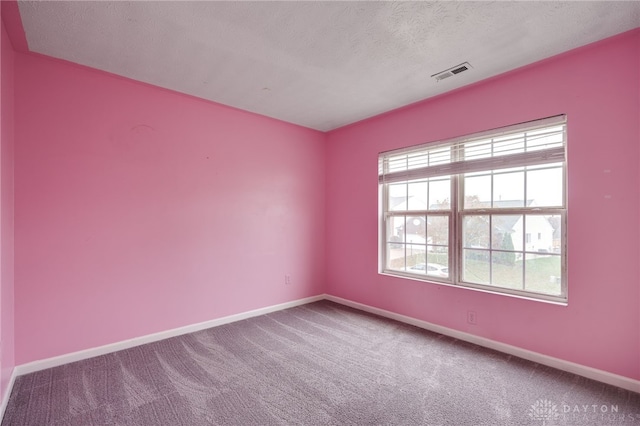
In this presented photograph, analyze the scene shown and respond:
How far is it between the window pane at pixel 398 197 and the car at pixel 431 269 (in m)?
0.75

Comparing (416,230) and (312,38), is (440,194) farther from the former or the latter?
(312,38)

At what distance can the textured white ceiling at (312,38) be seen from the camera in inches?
76.6

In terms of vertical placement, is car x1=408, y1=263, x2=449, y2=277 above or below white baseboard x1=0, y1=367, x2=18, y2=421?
above

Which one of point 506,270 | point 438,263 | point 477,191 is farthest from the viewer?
point 438,263

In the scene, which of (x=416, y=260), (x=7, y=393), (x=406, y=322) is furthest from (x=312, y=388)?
(x=7, y=393)

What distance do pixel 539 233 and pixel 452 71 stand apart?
1.69 metres

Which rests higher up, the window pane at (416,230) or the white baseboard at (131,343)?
the window pane at (416,230)

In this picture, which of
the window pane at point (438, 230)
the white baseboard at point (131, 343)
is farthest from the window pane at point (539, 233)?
the white baseboard at point (131, 343)

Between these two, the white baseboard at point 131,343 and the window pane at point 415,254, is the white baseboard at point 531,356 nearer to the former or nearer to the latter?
the window pane at point 415,254

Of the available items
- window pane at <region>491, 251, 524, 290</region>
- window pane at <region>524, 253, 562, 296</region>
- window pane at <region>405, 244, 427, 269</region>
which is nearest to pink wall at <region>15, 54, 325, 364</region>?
window pane at <region>405, 244, 427, 269</region>

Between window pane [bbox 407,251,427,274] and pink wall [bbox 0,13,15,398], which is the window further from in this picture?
pink wall [bbox 0,13,15,398]

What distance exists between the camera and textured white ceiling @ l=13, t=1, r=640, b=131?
1946 millimetres

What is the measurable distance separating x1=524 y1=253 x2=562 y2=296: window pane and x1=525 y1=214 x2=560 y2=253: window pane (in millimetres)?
64

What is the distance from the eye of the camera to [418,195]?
12.0 feet
